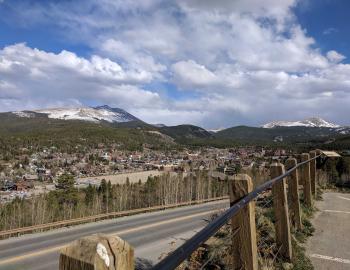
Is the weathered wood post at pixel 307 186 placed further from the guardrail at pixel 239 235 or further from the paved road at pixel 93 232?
the paved road at pixel 93 232

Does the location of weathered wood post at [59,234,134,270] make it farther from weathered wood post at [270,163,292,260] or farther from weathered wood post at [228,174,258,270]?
weathered wood post at [270,163,292,260]

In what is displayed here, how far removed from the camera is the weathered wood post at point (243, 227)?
3.71m

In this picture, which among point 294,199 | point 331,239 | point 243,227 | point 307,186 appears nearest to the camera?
point 243,227

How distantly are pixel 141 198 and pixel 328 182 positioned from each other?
55.9m

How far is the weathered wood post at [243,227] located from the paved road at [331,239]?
2110 mm

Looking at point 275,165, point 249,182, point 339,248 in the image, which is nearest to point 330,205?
point 339,248

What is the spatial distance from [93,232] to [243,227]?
17.2m

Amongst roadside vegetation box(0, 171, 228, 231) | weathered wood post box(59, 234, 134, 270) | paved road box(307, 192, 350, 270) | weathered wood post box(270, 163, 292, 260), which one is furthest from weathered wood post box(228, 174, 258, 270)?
roadside vegetation box(0, 171, 228, 231)

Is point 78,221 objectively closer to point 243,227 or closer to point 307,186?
point 307,186

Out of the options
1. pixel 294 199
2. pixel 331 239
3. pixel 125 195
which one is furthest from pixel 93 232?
pixel 125 195

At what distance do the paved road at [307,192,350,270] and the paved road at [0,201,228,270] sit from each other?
20.5ft

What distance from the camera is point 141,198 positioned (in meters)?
70.7

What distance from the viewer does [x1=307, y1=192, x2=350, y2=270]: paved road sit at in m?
5.66

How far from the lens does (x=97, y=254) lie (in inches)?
53.5
